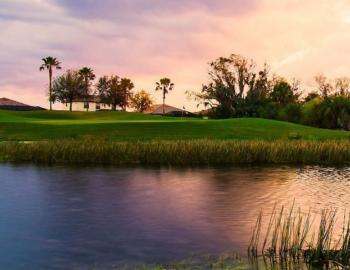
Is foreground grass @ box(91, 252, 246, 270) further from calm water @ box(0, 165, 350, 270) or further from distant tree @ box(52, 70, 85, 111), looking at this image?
distant tree @ box(52, 70, 85, 111)

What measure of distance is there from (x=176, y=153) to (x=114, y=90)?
10795 cm

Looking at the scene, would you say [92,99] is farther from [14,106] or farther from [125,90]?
[14,106]

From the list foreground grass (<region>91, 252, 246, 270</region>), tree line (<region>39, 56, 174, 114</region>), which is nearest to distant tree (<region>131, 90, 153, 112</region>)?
tree line (<region>39, 56, 174, 114</region>)

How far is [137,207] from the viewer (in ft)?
73.2

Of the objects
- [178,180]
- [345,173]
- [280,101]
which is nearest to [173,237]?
[178,180]

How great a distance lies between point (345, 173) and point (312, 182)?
188 inches

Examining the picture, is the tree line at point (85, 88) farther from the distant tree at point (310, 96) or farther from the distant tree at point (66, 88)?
the distant tree at point (310, 96)

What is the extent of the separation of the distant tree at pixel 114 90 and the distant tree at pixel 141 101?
34.8 feet

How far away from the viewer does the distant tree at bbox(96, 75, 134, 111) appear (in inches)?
5689

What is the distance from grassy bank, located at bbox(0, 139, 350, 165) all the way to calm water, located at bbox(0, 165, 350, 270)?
9.57 ft

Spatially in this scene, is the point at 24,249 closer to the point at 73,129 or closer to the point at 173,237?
the point at 173,237

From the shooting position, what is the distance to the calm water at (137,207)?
15.0m

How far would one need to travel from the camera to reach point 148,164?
37844 millimetres

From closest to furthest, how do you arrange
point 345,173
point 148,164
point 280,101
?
1. point 345,173
2. point 148,164
3. point 280,101
